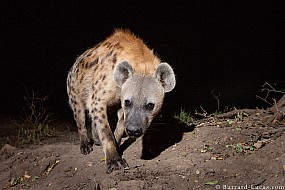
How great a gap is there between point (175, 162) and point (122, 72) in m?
0.80

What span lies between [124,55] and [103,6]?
627 centimetres

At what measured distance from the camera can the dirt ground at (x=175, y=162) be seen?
2.62 meters

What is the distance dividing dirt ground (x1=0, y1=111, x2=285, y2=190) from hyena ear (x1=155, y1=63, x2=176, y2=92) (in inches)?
19.6

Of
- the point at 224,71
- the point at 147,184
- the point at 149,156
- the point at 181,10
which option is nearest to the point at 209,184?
the point at 147,184

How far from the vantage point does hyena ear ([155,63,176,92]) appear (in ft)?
10.5

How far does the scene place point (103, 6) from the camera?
9398 mm

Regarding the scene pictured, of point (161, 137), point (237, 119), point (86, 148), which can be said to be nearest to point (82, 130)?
point (86, 148)

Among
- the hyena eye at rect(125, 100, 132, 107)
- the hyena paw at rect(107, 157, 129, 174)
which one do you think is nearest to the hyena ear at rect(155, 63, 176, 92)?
the hyena eye at rect(125, 100, 132, 107)

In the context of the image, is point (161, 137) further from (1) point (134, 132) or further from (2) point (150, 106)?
(1) point (134, 132)

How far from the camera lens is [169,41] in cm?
866

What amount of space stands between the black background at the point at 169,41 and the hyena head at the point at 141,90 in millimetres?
3239

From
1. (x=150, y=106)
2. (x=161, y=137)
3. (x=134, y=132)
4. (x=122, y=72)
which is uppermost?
(x=122, y=72)

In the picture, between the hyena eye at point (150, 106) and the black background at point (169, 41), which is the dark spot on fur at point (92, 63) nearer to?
the hyena eye at point (150, 106)

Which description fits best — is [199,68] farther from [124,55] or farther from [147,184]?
[147,184]
